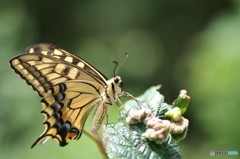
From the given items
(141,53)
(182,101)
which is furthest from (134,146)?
(141,53)

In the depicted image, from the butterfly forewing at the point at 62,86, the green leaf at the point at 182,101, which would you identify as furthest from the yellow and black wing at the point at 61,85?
the green leaf at the point at 182,101

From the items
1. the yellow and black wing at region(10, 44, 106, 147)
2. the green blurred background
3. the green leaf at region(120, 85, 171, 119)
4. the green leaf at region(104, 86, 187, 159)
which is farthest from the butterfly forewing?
the green blurred background

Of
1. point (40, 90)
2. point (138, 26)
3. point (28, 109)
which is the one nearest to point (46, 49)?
point (40, 90)

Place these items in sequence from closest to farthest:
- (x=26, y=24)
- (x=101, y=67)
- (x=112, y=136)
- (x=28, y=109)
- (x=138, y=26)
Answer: (x=112, y=136) → (x=28, y=109) → (x=101, y=67) → (x=26, y=24) → (x=138, y=26)

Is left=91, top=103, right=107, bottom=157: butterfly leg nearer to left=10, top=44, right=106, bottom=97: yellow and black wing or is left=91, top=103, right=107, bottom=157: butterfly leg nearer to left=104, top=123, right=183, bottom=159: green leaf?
left=10, top=44, right=106, bottom=97: yellow and black wing

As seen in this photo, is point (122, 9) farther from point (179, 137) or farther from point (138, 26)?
point (179, 137)

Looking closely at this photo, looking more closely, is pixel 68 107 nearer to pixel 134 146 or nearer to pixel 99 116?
pixel 99 116
